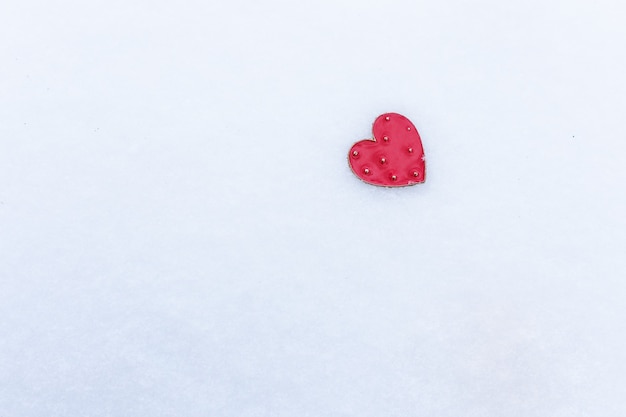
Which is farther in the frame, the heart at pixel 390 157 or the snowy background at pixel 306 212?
the heart at pixel 390 157

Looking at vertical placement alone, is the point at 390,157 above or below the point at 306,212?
above

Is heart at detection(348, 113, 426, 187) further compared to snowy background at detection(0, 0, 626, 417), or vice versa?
heart at detection(348, 113, 426, 187)

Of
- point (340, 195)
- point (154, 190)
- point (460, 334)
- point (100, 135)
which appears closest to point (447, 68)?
point (340, 195)
